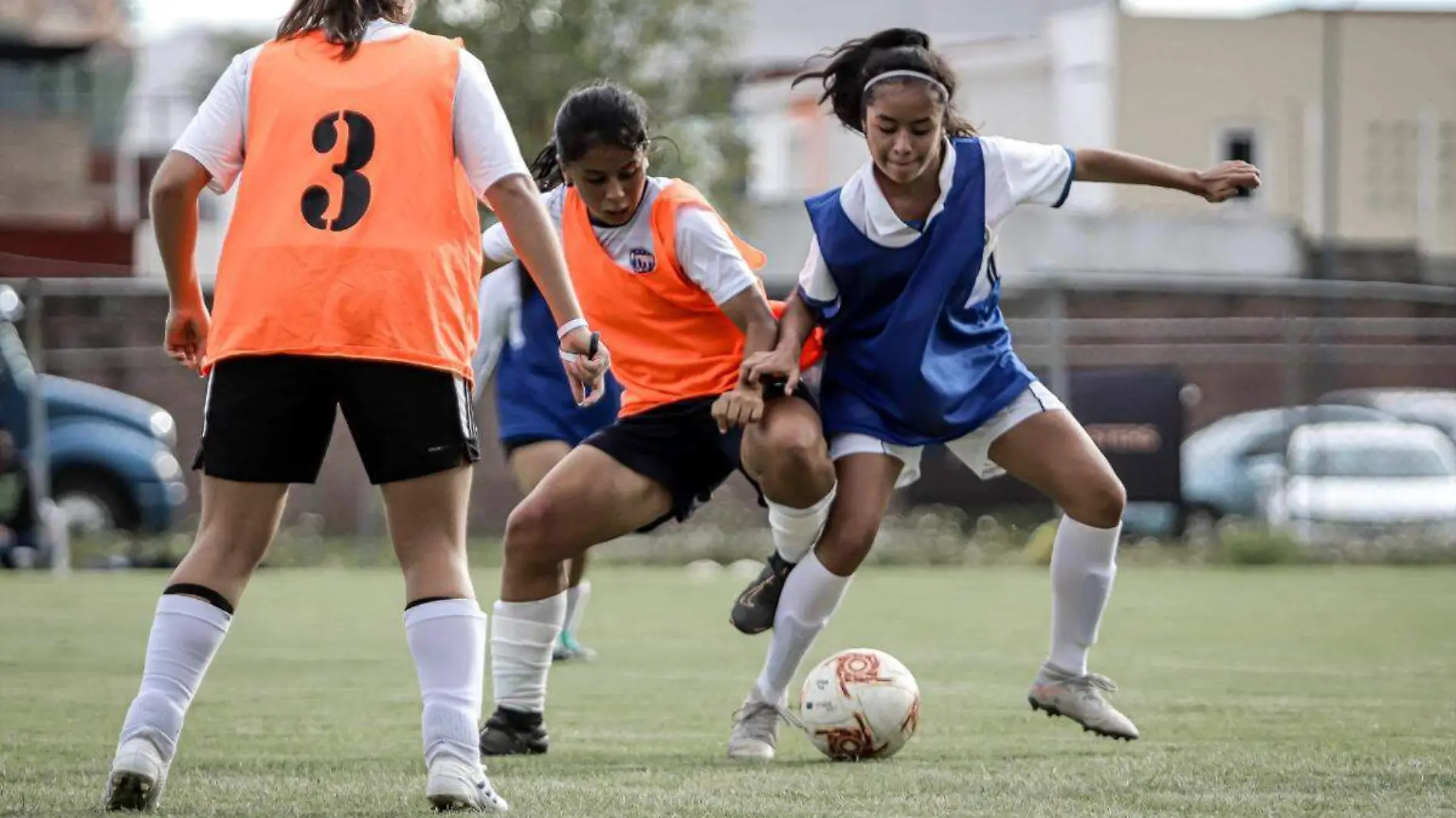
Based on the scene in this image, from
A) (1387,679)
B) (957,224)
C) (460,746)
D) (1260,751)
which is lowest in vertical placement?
(1387,679)

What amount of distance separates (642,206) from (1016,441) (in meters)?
1.23

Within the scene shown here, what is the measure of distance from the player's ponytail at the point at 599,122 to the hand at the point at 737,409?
0.71m

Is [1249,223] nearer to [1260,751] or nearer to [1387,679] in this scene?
[1387,679]

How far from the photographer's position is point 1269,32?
3725 centimetres

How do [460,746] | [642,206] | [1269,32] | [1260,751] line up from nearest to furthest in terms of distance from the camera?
[460,746]
[1260,751]
[642,206]
[1269,32]

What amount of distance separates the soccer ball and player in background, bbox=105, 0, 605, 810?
4.51 ft

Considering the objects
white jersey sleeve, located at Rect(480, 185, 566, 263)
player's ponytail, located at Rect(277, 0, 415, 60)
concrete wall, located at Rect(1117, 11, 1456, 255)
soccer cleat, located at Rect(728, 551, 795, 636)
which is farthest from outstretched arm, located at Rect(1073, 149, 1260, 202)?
concrete wall, located at Rect(1117, 11, 1456, 255)

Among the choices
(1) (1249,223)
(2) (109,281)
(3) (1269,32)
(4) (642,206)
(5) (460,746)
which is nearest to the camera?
(5) (460,746)

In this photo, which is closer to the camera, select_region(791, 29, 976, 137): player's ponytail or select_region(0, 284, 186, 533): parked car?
select_region(791, 29, 976, 137): player's ponytail

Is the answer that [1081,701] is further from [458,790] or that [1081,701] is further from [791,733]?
[458,790]

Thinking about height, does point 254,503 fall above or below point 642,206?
below

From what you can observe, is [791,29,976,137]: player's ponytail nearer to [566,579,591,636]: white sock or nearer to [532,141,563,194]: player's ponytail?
[532,141,563,194]: player's ponytail

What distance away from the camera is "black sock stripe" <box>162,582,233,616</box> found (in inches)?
182

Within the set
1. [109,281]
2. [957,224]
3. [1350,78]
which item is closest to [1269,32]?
[1350,78]
